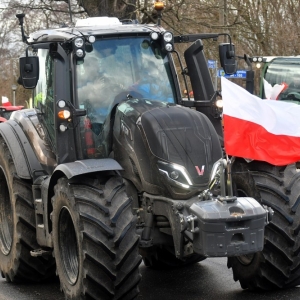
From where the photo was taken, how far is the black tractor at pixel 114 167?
Answer: 240 inches

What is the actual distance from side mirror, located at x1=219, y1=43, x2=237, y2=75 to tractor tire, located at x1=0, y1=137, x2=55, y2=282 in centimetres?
221

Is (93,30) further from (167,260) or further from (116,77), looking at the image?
(167,260)

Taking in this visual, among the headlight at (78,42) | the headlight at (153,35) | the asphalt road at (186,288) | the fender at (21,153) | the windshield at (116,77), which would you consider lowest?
the asphalt road at (186,288)

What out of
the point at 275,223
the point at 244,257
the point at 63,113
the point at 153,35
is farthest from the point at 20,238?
the point at 275,223

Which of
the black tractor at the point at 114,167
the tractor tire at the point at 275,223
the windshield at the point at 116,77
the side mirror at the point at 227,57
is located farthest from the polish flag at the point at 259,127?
the windshield at the point at 116,77

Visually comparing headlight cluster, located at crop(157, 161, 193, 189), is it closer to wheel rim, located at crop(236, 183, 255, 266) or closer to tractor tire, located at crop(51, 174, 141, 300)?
tractor tire, located at crop(51, 174, 141, 300)

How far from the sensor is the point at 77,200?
6.31 metres

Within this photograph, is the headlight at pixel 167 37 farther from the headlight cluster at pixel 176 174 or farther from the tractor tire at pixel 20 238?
the tractor tire at pixel 20 238

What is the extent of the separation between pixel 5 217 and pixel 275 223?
3.33 m

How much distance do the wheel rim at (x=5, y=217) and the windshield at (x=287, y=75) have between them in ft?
29.8

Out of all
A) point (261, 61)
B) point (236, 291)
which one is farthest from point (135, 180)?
point (261, 61)

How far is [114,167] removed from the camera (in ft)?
20.8

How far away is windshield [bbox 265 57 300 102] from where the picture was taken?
16.6 m

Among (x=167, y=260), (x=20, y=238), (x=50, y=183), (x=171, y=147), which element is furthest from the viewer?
(x=167, y=260)
